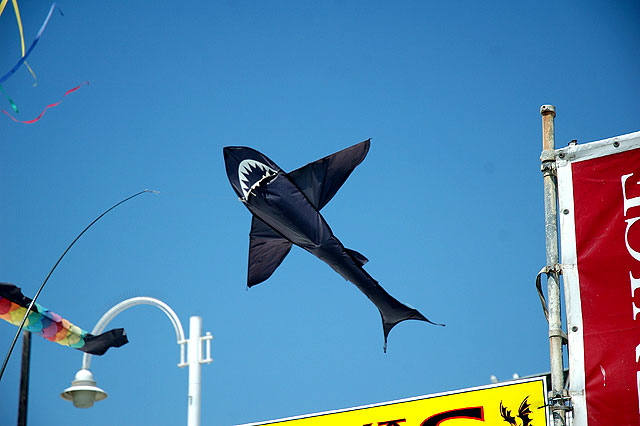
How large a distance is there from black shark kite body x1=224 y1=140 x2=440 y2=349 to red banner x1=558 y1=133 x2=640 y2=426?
7.43 meters

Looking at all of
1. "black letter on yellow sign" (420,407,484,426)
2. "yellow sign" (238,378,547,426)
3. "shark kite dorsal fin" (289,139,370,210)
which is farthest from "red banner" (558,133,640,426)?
"shark kite dorsal fin" (289,139,370,210)

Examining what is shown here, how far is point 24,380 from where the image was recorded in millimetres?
20016

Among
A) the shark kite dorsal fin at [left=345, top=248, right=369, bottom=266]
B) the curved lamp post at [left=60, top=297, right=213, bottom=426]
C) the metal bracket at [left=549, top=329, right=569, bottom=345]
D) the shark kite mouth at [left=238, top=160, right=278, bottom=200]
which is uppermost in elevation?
the shark kite mouth at [left=238, top=160, right=278, bottom=200]

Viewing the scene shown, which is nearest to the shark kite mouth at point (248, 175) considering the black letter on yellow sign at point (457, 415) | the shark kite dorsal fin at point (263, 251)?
the shark kite dorsal fin at point (263, 251)

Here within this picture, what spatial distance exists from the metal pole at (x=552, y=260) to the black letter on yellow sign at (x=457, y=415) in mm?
3571

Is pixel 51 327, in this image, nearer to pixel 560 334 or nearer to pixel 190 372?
pixel 190 372

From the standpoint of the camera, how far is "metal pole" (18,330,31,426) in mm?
19362

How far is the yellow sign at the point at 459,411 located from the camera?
10.8 m

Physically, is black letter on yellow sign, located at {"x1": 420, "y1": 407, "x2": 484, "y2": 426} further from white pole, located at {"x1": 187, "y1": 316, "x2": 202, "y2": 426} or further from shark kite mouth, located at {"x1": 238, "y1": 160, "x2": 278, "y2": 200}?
shark kite mouth, located at {"x1": 238, "y1": 160, "x2": 278, "y2": 200}

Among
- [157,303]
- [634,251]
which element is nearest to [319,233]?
[157,303]

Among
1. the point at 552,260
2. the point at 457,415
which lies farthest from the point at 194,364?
the point at 552,260

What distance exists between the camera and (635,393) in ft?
24.2

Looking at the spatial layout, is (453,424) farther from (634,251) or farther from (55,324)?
(55,324)

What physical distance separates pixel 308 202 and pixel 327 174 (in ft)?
2.71
